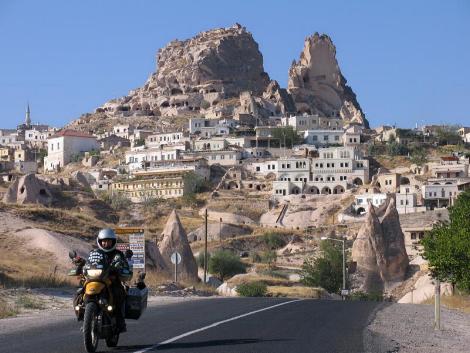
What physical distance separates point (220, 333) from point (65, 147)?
143352 mm

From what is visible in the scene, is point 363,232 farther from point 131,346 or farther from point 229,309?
point 131,346

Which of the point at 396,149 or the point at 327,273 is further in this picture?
the point at 396,149

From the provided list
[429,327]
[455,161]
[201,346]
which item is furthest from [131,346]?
[455,161]

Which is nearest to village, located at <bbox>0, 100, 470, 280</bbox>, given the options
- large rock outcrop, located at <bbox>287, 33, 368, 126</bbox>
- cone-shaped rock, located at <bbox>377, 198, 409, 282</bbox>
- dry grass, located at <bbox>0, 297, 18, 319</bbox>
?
cone-shaped rock, located at <bbox>377, 198, 409, 282</bbox>

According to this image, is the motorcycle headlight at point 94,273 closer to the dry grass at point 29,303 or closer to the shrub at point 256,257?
the dry grass at point 29,303

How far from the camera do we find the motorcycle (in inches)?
508

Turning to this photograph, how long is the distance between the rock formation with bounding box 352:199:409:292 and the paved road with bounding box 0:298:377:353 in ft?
158

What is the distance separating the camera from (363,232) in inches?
2894

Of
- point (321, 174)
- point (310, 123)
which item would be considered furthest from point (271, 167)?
point (310, 123)

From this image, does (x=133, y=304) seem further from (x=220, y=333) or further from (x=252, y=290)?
(x=252, y=290)

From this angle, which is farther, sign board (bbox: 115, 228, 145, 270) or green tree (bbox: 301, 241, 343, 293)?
green tree (bbox: 301, 241, 343, 293)

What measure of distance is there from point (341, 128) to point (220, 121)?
Result: 19033 millimetres

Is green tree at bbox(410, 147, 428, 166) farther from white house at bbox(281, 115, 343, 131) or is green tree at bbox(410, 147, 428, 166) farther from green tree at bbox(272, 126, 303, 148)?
white house at bbox(281, 115, 343, 131)

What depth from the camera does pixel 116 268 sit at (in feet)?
44.4
